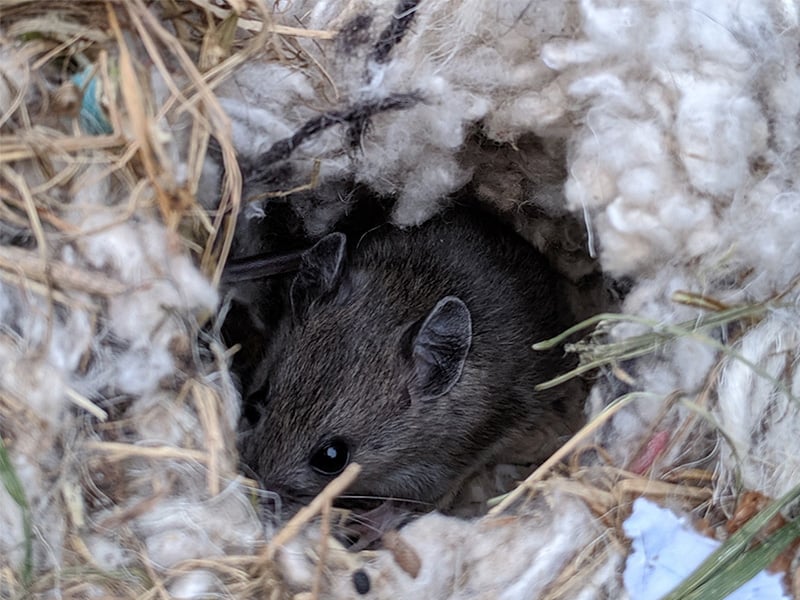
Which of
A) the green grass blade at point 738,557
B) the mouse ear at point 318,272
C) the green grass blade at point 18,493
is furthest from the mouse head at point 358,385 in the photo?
the green grass blade at point 738,557

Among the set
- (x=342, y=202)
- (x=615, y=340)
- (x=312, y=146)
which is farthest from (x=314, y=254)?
(x=615, y=340)

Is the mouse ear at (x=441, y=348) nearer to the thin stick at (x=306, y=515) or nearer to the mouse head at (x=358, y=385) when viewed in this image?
the mouse head at (x=358, y=385)

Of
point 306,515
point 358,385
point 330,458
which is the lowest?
point 330,458

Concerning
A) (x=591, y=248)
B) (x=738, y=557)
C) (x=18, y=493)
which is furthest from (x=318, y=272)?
(x=738, y=557)

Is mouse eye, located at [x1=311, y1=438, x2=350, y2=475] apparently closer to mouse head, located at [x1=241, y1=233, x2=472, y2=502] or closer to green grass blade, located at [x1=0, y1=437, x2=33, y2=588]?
mouse head, located at [x1=241, y1=233, x2=472, y2=502]

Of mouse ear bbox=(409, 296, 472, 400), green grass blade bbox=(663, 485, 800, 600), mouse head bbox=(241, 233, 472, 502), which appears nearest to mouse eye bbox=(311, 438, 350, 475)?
mouse head bbox=(241, 233, 472, 502)

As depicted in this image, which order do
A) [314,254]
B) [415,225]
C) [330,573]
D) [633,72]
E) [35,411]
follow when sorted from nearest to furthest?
[35,411] → [330,573] → [633,72] → [314,254] → [415,225]

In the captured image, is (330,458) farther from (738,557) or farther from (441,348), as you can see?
(738,557)

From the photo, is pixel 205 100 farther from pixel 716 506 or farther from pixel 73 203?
pixel 716 506
